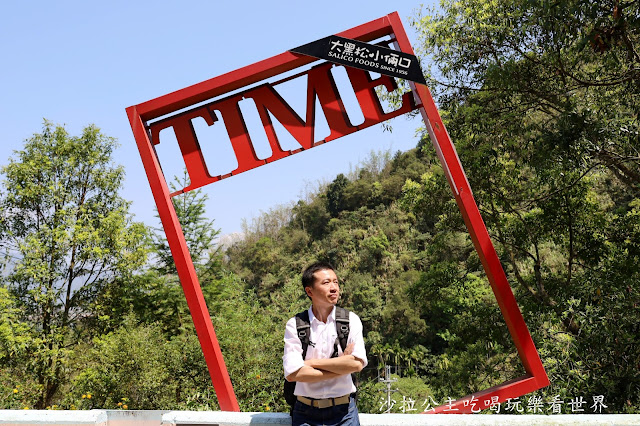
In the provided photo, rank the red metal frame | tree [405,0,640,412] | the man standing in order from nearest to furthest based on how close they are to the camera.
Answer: the man standing, the red metal frame, tree [405,0,640,412]

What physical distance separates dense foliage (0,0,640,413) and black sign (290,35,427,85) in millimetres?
1105

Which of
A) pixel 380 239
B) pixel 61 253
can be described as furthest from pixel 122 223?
pixel 380 239

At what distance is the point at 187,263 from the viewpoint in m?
3.73

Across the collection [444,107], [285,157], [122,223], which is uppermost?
[122,223]

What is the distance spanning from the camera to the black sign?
3766mm

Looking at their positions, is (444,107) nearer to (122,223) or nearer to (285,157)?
(285,157)

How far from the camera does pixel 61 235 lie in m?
11.5

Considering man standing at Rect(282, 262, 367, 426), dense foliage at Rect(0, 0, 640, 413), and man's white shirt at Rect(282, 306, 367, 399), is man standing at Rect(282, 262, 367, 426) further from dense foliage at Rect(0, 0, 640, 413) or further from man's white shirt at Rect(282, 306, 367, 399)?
dense foliage at Rect(0, 0, 640, 413)

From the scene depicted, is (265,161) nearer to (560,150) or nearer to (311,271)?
(311,271)

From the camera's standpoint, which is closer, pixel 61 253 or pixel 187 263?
pixel 187 263

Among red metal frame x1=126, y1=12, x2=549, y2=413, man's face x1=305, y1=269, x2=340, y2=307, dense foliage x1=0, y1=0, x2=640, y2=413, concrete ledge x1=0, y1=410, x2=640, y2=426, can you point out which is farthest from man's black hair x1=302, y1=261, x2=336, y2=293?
dense foliage x1=0, y1=0, x2=640, y2=413

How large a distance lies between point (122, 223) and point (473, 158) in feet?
24.1

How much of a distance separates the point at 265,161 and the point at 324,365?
6.55 feet

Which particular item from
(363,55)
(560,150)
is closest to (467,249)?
(560,150)
